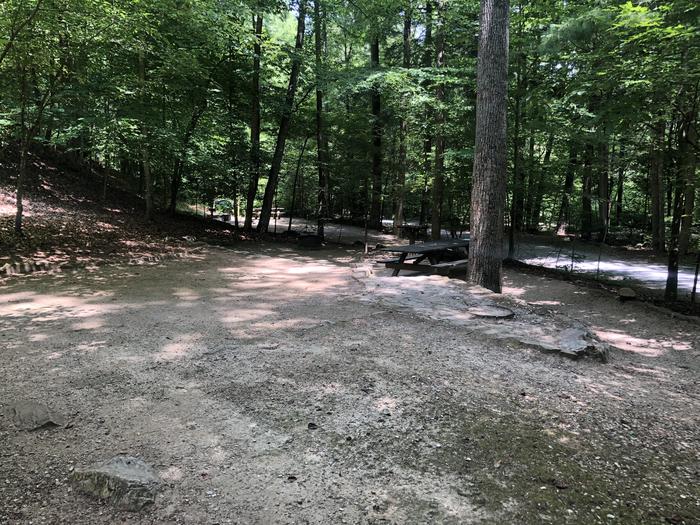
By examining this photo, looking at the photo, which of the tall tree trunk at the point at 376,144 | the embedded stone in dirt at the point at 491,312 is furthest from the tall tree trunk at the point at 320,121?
the embedded stone in dirt at the point at 491,312

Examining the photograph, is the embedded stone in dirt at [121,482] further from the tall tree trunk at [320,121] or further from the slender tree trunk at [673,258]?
the tall tree trunk at [320,121]

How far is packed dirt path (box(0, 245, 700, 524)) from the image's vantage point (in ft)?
6.68

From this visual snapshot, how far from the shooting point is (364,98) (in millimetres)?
18969

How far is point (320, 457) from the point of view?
2.39m

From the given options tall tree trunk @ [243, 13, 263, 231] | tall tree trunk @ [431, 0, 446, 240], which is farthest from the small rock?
tall tree trunk @ [243, 13, 263, 231]

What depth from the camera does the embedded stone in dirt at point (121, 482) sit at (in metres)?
2.00

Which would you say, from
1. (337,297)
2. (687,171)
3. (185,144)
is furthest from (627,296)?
(185,144)

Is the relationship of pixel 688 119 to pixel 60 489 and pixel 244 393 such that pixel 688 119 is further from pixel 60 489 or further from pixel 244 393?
pixel 60 489

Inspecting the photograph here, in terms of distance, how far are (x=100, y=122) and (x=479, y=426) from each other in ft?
34.9

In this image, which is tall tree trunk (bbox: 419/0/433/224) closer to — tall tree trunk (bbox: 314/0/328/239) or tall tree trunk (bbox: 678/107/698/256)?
tall tree trunk (bbox: 314/0/328/239)

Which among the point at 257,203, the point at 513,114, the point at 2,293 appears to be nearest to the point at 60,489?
the point at 2,293

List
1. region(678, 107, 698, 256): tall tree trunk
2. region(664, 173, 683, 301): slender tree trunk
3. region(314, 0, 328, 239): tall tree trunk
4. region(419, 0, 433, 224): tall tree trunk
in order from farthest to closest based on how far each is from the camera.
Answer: region(314, 0, 328, 239): tall tree trunk → region(419, 0, 433, 224): tall tree trunk → region(664, 173, 683, 301): slender tree trunk → region(678, 107, 698, 256): tall tree trunk

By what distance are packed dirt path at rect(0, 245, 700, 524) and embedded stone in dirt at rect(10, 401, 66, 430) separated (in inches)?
2.2

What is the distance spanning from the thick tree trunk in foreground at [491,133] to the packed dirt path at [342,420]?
85.8 inches
